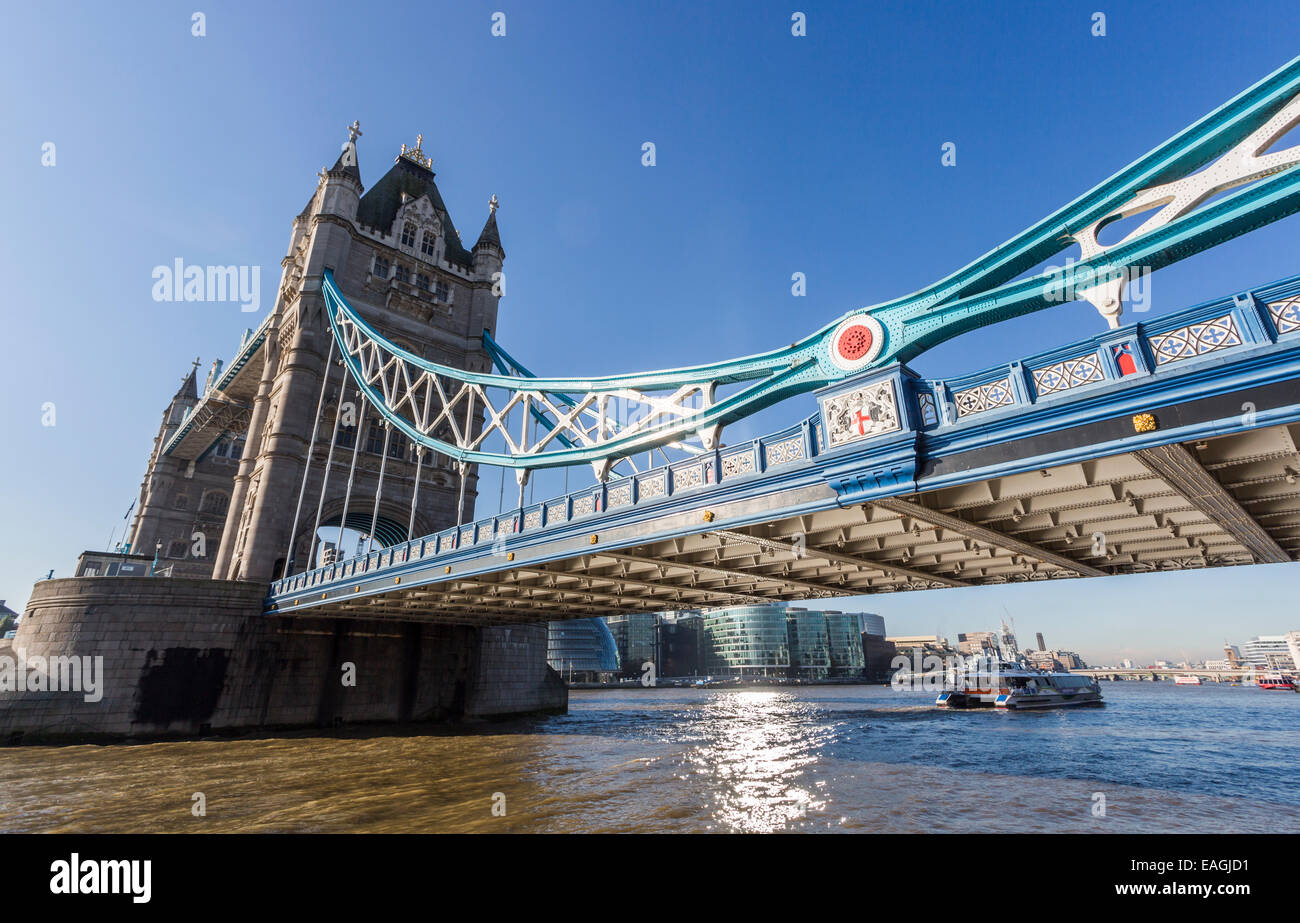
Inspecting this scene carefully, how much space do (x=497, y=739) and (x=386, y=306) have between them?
2643cm

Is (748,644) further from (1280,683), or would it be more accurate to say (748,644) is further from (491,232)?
(491,232)

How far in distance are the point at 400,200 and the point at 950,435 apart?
42.4 meters

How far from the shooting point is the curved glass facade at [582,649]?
93.9 m

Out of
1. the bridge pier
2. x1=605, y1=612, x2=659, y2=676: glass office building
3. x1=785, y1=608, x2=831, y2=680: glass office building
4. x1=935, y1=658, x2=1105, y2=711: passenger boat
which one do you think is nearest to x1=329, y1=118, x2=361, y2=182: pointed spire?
the bridge pier

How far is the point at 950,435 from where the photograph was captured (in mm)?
9023

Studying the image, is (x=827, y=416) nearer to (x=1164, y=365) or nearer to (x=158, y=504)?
(x=1164, y=365)

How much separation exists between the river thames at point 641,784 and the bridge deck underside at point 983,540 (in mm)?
4931

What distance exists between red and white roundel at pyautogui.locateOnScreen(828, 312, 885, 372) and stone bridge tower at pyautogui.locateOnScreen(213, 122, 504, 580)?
1016 inches

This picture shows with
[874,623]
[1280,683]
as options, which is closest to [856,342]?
[1280,683]

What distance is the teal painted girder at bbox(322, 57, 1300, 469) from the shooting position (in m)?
7.59

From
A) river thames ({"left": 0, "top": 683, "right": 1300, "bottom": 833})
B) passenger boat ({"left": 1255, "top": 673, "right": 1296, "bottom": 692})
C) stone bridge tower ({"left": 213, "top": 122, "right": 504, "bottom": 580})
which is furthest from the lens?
passenger boat ({"left": 1255, "top": 673, "right": 1296, "bottom": 692})

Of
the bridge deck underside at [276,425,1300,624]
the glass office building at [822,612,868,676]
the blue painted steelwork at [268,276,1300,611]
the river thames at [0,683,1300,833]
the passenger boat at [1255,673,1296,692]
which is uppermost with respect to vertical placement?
the blue painted steelwork at [268,276,1300,611]

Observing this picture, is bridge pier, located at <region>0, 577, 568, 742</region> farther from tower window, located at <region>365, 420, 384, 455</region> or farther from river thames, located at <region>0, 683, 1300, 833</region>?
tower window, located at <region>365, 420, 384, 455</region>

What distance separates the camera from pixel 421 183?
44.4 meters
